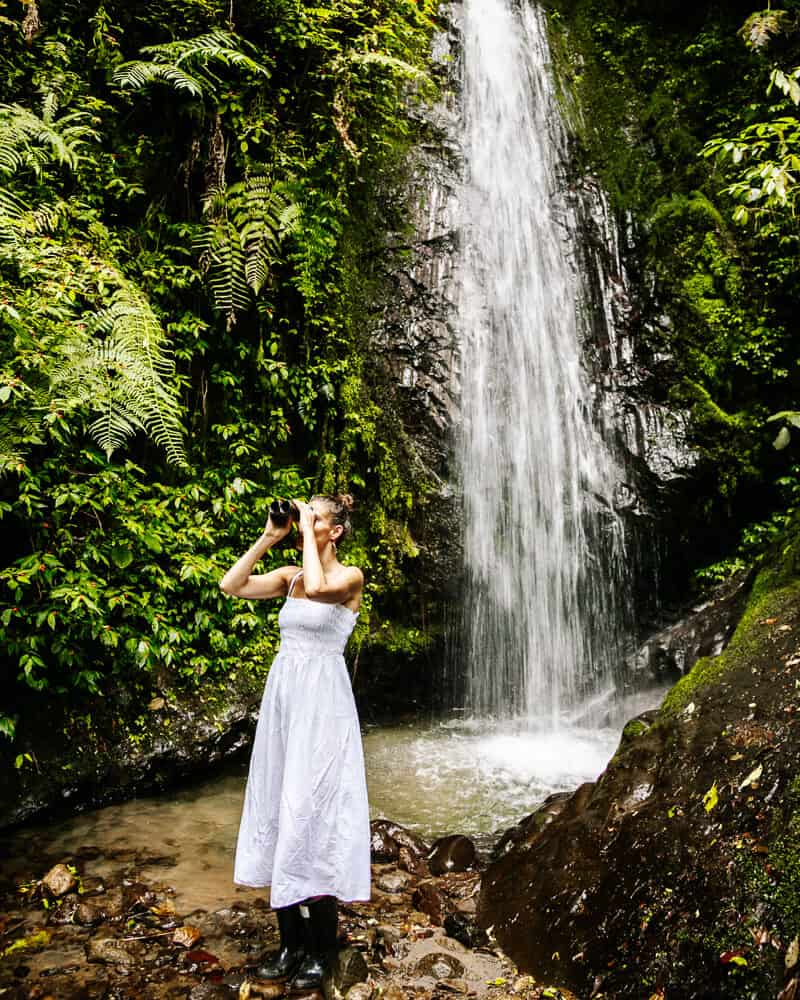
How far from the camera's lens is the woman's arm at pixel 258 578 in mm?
3105

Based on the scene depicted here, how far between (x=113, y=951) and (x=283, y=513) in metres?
2.14

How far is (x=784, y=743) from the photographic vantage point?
2879mm

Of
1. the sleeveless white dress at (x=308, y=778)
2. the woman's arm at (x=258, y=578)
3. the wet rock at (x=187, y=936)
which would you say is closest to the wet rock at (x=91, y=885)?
the wet rock at (x=187, y=936)

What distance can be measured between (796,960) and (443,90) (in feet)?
32.4

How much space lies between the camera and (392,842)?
423 cm

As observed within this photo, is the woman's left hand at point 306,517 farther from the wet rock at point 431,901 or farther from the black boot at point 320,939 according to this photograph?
the wet rock at point 431,901

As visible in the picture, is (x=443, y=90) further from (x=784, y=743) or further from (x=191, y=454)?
(x=784, y=743)

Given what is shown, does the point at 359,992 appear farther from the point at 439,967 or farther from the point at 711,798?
the point at 711,798

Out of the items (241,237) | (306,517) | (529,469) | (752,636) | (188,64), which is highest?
(188,64)

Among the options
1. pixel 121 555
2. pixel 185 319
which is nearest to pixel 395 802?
pixel 121 555

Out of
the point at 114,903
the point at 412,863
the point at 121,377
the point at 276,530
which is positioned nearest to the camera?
the point at 276,530

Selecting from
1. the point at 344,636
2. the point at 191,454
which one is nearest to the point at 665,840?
the point at 344,636

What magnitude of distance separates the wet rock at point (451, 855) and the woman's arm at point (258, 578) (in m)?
2.05

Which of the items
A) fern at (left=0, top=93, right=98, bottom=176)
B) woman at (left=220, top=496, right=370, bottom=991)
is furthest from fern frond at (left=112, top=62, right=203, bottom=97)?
woman at (left=220, top=496, right=370, bottom=991)
